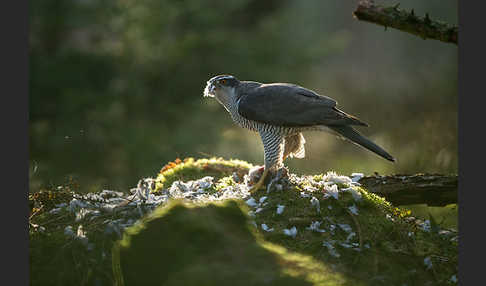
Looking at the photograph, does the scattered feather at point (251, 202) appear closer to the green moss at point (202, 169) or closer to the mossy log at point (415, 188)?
the mossy log at point (415, 188)

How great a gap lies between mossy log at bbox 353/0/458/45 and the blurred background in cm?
407

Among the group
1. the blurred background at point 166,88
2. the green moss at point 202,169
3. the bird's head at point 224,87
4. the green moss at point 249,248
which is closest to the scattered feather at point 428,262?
the green moss at point 249,248

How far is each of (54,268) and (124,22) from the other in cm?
630

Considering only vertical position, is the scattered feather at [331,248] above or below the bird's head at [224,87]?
below

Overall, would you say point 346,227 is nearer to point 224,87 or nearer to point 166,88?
point 224,87

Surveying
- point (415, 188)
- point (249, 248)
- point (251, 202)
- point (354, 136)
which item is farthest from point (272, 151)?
point (249, 248)

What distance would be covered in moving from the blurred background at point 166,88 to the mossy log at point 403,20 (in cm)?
407

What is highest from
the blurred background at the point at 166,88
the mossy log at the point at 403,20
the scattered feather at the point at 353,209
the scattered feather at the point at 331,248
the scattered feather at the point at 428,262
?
the blurred background at the point at 166,88

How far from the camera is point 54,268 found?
7.63ft

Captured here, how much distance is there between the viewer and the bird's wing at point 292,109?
3.11 metres

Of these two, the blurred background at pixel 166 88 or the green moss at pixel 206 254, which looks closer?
the green moss at pixel 206 254

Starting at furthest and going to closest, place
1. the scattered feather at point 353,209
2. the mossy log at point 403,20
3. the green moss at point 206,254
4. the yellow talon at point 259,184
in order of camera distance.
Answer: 1. the yellow talon at point 259,184
2. the scattered feather at point 353,209
3. the mossy log at point 403,20
4. the green moss at point 206,254

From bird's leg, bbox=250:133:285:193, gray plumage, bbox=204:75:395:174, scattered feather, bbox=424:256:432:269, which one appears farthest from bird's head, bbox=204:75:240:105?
scattered feather, bbox=424:256:432:269

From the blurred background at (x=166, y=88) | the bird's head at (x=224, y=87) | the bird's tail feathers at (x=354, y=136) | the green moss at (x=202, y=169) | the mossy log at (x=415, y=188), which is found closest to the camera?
the bird's tail feathers at (x=354, y=136)
